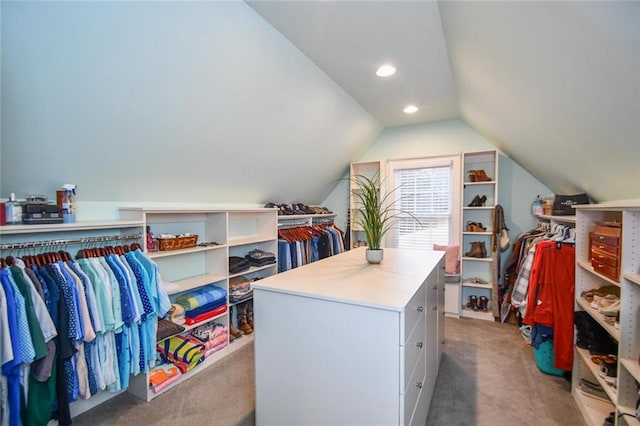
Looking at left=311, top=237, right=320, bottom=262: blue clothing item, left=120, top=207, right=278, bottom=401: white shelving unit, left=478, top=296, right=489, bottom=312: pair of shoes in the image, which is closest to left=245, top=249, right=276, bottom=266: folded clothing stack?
left=120, top=207, right=278, bottom=401: white shelving unit

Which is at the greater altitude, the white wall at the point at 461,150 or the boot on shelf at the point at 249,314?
the white wall at the point at 461,150

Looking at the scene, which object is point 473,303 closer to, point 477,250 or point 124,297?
point 477,250

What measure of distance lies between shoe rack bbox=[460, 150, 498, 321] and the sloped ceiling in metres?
0.69

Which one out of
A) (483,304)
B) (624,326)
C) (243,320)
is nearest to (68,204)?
(243,320)

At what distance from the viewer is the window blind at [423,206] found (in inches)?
153

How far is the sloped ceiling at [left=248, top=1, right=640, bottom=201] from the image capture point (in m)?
1.12

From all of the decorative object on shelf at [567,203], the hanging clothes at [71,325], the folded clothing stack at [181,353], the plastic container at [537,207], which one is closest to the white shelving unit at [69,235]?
the hanging clothes at [71,325]

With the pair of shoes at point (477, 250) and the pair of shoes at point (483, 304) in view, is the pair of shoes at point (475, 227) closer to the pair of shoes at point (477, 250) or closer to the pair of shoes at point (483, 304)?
the pair of shoes at point (477, 250)

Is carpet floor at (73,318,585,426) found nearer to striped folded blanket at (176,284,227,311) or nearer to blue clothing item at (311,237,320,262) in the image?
striped folded blanket at (176,284,227,311)

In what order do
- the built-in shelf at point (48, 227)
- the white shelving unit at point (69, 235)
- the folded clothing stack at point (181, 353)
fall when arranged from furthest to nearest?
the folded clothing stack at point (181, 353), the white shelving unit at point (69, 235), the built-in shelf at point (48, 227)

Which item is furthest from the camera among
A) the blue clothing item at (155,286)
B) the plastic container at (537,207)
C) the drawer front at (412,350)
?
the plastic container at (537,207)

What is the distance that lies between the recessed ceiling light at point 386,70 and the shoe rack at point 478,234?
173cm

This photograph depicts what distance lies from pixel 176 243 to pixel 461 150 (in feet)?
12.3

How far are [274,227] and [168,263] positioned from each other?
4.03 feet
